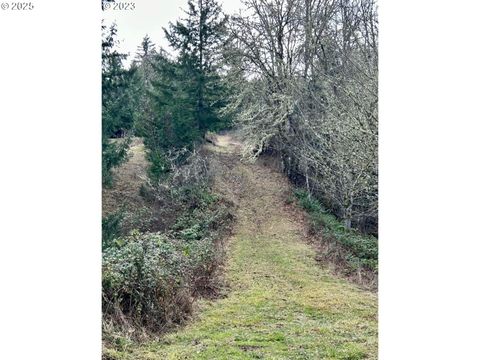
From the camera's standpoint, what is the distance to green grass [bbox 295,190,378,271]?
10.6 ft

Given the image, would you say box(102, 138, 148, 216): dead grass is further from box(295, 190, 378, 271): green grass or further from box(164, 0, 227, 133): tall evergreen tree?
box(295, 190, 378, 271): green grass

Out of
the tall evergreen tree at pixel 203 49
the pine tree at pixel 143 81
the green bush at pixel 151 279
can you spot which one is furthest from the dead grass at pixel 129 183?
the tall evergreen tree at pixel 203 49

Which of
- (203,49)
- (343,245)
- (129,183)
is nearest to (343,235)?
(343,245)

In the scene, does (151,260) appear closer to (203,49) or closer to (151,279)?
(151,279)

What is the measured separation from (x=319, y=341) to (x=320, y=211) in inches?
105

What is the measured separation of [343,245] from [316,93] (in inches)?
81.3

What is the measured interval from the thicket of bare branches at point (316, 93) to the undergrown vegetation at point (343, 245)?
0.42ft

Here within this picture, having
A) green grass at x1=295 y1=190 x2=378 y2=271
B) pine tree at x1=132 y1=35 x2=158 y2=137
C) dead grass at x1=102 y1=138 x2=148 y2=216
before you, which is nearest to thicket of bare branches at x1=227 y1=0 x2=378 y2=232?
green grass at x1=295 y1=190 x2=378 y2=271

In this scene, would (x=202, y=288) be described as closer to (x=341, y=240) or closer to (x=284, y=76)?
(x=341, y=240)

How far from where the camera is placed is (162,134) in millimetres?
4746

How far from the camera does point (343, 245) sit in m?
4.13

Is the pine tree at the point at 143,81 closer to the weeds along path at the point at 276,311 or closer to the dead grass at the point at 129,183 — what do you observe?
the dead grass at the point at 129,183

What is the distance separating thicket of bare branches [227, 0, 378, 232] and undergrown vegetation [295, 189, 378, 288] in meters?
0.13
